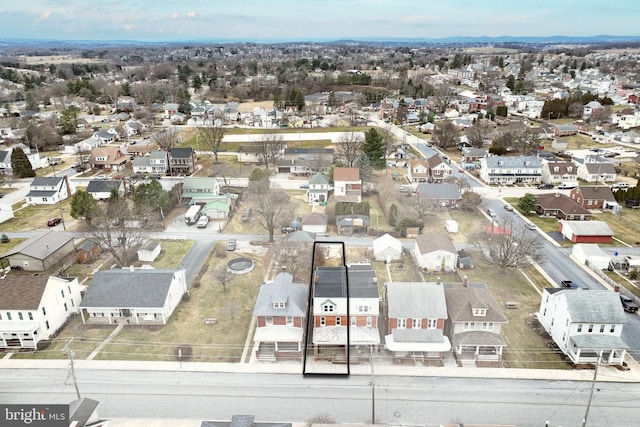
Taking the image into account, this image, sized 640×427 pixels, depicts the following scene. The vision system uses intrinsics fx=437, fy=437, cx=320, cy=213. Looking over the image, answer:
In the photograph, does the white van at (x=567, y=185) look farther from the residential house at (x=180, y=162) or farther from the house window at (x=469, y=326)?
the residential house at (x=180, y=162)

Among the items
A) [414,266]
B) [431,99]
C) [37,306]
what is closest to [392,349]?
[414,266]

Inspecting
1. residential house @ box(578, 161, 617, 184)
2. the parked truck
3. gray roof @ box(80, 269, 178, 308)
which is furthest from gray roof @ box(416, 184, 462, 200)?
gray roof @ box(80, 269, 178, 308)

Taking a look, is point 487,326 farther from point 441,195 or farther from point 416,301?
point 441,195

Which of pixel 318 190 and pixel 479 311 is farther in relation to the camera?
pixel 318 190

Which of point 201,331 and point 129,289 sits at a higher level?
point 129,289

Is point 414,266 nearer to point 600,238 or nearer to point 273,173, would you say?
point 600,238

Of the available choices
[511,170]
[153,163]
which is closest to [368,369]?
[511,170]

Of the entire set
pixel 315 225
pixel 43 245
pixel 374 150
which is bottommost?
pixel 315 225
